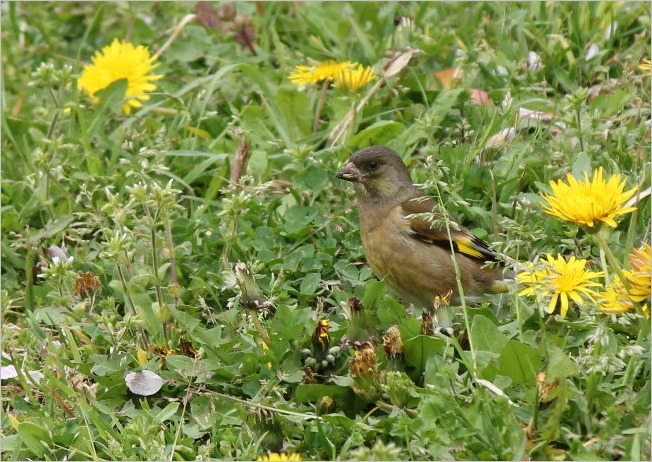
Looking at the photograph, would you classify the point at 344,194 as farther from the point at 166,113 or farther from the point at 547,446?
the point at 547,446

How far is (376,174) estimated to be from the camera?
5.80 m

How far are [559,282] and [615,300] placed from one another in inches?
8.5

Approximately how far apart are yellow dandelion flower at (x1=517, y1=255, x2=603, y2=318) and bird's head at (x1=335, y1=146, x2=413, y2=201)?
153cm

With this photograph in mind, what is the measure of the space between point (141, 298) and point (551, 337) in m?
1.83

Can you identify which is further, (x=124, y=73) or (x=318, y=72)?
(x=124, y=73)

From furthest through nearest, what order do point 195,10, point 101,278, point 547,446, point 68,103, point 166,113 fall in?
point 195,10 → point 166,113 → point 68,103 → point 101,278 → point 547,446

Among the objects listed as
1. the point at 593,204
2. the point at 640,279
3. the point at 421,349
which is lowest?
the point at 421,349

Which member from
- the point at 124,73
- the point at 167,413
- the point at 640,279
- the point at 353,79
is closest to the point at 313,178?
the point at 353,79

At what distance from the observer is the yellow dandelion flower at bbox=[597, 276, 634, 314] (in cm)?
415

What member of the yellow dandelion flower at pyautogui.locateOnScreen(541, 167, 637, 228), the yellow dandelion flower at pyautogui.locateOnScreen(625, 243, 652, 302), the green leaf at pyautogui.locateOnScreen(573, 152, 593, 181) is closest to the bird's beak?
the green leaf at pyautogui.locateOnScreen(573, 152, 593, 181)

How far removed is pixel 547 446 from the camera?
12.8ft

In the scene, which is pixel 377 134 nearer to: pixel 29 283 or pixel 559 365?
pixel 29 283

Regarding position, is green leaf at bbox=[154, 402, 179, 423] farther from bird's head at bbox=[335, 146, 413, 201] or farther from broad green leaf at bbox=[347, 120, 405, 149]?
broad green leaf at bbox=[347, 120, 405, 149]

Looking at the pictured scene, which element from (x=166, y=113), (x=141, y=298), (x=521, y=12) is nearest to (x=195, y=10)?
(x=166, y=113)
